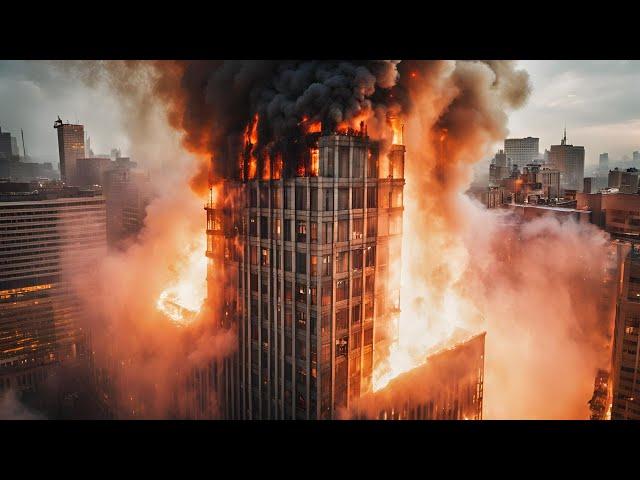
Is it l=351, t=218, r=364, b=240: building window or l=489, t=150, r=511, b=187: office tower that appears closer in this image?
l=351, t=218, r=364, b=240: building window

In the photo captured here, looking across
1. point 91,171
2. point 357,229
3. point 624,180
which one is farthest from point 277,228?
point 91,171

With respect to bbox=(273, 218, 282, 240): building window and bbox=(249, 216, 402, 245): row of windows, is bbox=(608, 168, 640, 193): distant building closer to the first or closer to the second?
bbox=(249, 216, 402, 245): row of windows

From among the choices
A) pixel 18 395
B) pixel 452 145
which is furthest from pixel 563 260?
pixel 18 395

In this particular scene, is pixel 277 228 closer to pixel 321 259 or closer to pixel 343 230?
pixel 321 259

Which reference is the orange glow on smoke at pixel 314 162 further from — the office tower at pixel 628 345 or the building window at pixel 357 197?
the office tower at pixel 628 345

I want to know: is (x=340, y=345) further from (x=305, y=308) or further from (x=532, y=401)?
(x=532, y=401)

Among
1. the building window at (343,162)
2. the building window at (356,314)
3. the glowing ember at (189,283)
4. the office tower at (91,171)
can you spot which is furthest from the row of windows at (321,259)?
the office tower at (91,171)

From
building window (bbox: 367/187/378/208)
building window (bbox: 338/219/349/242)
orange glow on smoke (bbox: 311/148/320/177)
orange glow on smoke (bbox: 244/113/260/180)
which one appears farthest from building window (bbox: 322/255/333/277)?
orange glow on smoke (bbox: 244/113/260/180)
